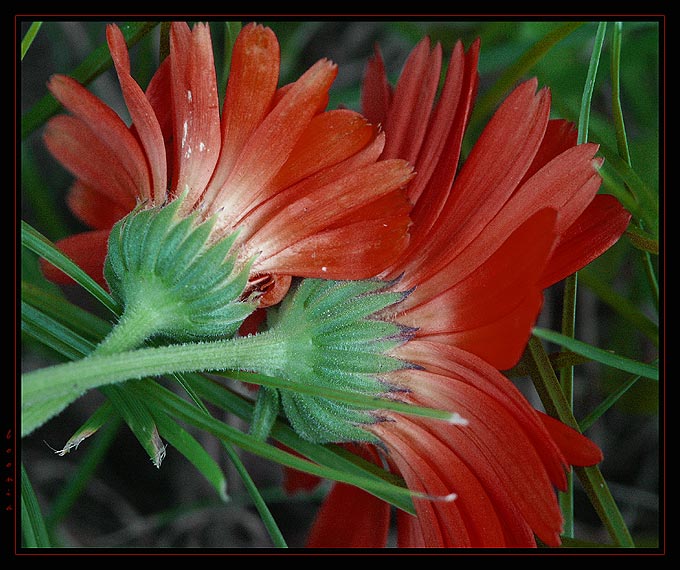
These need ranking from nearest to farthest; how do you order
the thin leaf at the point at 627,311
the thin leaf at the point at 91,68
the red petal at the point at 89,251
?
the red petal at the point at 89,251
the thin leaf at the point at 91,68
the thin leaf at the point at 627,311

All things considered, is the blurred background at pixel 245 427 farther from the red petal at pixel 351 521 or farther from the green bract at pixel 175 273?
the green bract at pixel 175 273

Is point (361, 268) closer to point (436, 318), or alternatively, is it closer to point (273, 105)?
point (436, 318)

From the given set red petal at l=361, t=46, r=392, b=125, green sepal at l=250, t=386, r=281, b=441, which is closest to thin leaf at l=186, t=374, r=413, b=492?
Answer: green sepal at l=250, t=386, r=281, b=441

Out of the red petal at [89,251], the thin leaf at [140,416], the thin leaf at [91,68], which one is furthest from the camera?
the thin leaf at [91,68]

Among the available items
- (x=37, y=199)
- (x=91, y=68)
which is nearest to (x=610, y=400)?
(x=91, y=68)

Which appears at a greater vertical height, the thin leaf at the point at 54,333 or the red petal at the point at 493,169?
the red petal at the point at 493,169

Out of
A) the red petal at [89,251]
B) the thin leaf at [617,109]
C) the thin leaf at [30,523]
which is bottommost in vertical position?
the thin leaf at [30,523]

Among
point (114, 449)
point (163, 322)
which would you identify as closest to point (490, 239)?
point (163, 322)

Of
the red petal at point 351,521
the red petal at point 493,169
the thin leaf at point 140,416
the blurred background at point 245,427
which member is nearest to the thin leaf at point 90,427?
the thin leaf at point 140,416
